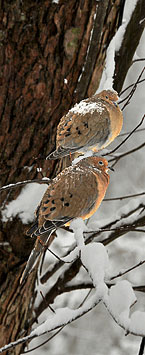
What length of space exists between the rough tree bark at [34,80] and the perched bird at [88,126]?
0.30m

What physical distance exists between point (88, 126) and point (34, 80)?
443 mm

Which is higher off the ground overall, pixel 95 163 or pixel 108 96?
pixel 108 96

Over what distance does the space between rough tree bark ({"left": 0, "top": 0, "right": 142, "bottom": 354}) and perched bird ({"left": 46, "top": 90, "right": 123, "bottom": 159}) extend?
0.30 meters

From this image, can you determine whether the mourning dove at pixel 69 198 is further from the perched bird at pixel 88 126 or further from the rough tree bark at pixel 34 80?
the rough tree bark at pixel 34 80

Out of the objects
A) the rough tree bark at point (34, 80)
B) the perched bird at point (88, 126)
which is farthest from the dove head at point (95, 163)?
the rough tree bark at point (34, 80)

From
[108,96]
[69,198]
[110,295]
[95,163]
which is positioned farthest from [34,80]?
[110,295]

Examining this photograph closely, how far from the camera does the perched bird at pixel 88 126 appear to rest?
1749mm

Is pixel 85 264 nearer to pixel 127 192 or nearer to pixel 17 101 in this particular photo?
pixel 17 101

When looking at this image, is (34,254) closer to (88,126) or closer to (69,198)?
(69,198)

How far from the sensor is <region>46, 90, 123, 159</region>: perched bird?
5.74 feet

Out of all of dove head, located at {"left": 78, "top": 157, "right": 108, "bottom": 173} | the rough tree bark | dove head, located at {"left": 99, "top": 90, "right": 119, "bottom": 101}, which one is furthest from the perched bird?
the rough tree bark

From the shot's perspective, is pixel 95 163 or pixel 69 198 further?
pixel 95 163

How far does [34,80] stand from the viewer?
2098mm

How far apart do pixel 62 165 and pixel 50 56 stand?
0.45 meters
